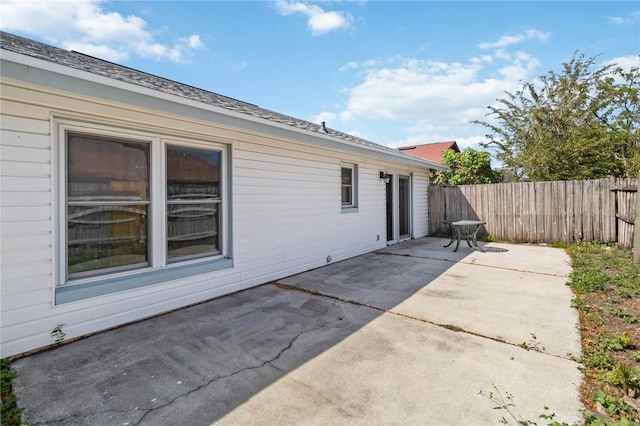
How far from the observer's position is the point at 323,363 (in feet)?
8.65

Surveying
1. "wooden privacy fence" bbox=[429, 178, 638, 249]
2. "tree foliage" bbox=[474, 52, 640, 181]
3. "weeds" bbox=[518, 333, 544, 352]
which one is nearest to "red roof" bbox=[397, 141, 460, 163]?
"tree foliage" bbox=[474, 52, 640, 181]

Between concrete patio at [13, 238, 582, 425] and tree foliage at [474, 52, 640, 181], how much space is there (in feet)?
32.7

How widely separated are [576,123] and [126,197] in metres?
15.9

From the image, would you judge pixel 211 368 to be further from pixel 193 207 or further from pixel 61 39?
pixel 61 39

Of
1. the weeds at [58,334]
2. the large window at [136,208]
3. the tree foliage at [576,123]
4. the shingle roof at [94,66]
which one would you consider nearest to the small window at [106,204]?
the large window at [136,208]

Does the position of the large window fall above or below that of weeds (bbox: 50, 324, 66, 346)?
above

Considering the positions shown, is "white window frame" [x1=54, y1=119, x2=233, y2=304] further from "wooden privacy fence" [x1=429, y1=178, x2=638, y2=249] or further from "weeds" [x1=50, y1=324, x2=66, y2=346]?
"wooden privacy fence" [x1=429, y1=178, x2=638, y2=249]

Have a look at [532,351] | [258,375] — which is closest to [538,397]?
[532,351]

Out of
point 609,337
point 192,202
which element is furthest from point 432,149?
point 192,202

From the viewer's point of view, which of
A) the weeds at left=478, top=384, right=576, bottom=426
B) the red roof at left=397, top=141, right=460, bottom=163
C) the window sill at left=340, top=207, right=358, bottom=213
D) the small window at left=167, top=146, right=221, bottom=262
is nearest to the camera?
the weeds at left=478, top=384, right=576, bottom=426

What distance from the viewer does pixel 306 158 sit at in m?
6.17

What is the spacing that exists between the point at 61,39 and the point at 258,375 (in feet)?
22.6

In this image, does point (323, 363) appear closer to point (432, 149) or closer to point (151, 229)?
point (151, 229)

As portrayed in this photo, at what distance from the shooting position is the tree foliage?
1167 cm
